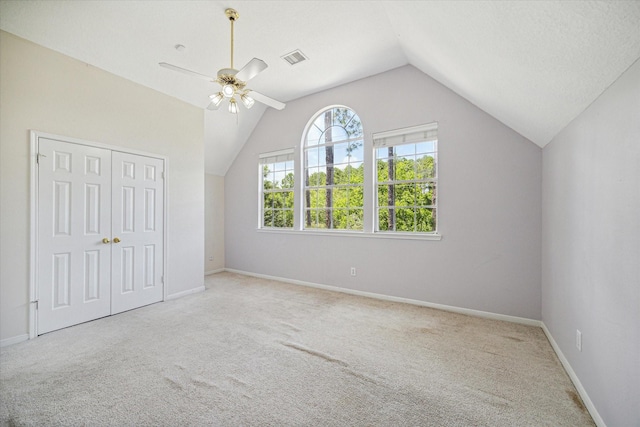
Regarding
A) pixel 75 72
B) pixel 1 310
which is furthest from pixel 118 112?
pixel 1 310

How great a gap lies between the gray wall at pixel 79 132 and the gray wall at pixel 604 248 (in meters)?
4.56

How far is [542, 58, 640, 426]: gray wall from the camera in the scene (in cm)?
131

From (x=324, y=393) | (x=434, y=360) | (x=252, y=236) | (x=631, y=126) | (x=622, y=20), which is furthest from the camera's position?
(x=252, y=236)

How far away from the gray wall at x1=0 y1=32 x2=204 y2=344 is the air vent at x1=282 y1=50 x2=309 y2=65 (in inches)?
68.8

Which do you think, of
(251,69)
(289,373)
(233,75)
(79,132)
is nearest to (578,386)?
(289,373)

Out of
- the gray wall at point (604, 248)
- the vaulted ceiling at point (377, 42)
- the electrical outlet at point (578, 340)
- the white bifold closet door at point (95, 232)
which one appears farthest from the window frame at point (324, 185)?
the electrical outlet at point (578, 340)

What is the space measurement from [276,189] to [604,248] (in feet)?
14.9

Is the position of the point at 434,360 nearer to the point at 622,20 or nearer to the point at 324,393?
the point at 324,393

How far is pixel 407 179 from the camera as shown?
3.88m

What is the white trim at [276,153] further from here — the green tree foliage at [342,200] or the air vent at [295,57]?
the air vent at [295,57]

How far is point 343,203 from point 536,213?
99.2 inches

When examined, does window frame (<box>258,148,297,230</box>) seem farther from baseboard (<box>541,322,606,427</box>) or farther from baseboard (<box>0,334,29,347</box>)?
baseboard (<box>541,322,606,427</box>)

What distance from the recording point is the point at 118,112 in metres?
3.44

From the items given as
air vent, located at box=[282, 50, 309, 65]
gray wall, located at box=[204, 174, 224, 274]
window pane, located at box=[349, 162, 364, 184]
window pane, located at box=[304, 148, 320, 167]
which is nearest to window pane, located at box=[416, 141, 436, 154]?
window pane, located at box=[349, 162, 364, 184]
